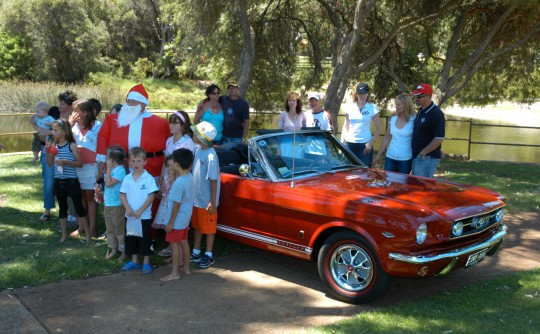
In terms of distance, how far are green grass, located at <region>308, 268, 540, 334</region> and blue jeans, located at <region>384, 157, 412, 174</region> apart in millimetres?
2205

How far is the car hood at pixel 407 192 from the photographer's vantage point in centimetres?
531

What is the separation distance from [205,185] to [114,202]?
1.03 metres

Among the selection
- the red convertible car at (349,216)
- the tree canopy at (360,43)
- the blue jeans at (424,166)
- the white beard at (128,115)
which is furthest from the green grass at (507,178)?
the white beard at (128,115)

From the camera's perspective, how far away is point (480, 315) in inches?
199

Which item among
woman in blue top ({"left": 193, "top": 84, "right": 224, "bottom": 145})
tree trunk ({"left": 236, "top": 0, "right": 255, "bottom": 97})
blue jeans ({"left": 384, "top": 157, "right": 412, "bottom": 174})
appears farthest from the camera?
tree trunk ({"left": 236, "top": 0, "right": 255, "bottom": 97})

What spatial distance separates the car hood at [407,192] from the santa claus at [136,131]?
5.62ft

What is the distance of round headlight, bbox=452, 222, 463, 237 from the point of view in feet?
17.1

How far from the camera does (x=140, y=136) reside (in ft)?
21.5

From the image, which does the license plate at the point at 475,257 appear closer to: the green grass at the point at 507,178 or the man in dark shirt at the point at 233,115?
the green grass at the point at 507,178

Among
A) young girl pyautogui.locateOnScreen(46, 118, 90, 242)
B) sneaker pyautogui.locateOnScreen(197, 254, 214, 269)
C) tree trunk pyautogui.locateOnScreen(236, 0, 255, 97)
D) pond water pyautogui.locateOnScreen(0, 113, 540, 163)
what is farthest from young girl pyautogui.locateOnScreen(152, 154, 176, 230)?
pond water pyautogui.locateOnScreen(0, 113, 540, 163)

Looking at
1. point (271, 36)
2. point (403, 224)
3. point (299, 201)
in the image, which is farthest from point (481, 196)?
point (271, 36)

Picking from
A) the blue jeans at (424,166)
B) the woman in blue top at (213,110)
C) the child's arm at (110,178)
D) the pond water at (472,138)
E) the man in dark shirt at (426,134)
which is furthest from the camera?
the pond water at (472,138)

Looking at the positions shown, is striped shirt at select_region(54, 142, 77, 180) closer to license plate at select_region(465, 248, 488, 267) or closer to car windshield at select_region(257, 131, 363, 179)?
car windshield at select_region(257, 131, 363, 179)

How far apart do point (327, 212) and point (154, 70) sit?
43.8 metres
